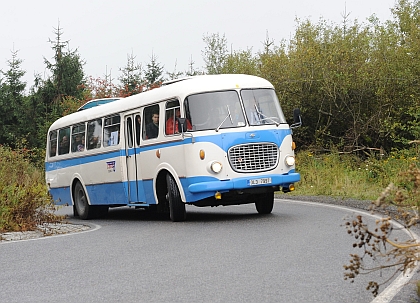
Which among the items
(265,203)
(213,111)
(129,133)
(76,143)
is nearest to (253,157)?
(213,111)

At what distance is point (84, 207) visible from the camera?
65.6ft

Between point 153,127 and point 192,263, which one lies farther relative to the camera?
point 153,127

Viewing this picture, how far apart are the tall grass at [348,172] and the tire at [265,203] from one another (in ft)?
11.2

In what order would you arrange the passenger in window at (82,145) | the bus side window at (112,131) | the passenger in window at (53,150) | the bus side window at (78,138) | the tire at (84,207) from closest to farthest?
the bus side window at (112,131) < the tire at (84,207) < the passenger in window at (82,145) < the bus side window at (78,138) < the passenger in window at (53,150)

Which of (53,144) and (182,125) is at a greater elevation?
(53,144)

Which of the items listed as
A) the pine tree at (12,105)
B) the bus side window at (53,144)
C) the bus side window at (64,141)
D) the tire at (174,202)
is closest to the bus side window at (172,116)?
the tire at (174,202)

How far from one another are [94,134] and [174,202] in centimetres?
473

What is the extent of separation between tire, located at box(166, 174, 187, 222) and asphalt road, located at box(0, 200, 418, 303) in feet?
0.60

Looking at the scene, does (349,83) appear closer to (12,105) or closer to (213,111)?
(213,111)

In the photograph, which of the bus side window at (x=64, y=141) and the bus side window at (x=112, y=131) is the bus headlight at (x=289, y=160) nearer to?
the bus side window at (x=112, y=131)

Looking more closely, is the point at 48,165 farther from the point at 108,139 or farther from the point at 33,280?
the point at 33,280

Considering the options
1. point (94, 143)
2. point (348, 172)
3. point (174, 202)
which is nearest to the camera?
point (174, 202)

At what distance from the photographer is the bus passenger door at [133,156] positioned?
17.0 meters

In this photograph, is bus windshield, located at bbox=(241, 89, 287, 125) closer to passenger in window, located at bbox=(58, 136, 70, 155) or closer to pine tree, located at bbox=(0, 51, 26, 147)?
passenger in window, located at bbox=(58, 136, 70, 155)
